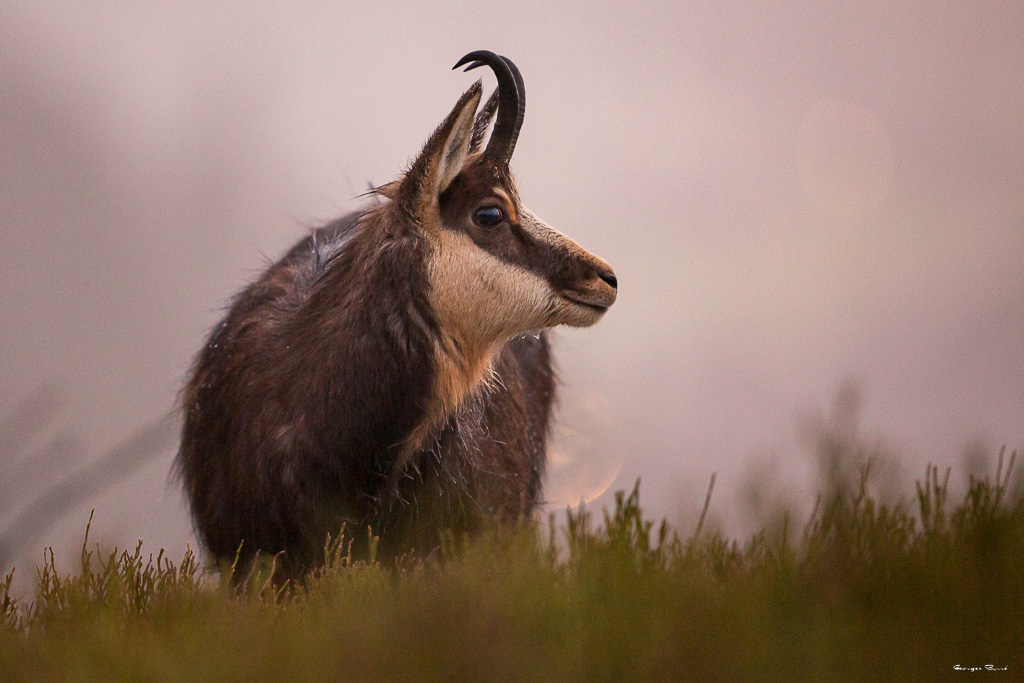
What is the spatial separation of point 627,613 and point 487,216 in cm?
238

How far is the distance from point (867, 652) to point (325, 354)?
2.70 metres

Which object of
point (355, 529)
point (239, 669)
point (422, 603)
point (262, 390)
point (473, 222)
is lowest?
point (239, 669)

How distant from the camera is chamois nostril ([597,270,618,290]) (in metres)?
4.03

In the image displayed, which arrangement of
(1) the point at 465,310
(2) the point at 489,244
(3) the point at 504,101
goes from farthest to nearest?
(3) the point at 504,101 < (2) the point at 489,244 < (1) the point at 465,310

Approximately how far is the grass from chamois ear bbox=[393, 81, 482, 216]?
1.71 m

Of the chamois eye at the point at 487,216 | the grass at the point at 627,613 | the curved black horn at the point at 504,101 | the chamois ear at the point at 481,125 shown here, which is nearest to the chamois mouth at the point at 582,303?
the chamois eye at the point at 487,216

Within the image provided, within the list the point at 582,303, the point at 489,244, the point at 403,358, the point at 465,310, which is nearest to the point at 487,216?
the point at 489,244

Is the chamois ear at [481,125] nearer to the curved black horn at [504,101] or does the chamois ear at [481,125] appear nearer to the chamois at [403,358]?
the chamois at [403,358]

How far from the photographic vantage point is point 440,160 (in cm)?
388

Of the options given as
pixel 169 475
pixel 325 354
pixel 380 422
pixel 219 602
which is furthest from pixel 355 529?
pixel 169 475

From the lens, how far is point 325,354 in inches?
154

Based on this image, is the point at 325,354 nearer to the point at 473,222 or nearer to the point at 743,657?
the point at 473,222

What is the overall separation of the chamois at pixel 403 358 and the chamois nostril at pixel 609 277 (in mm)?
10

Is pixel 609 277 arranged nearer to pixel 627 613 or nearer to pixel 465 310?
pixel 465 310
